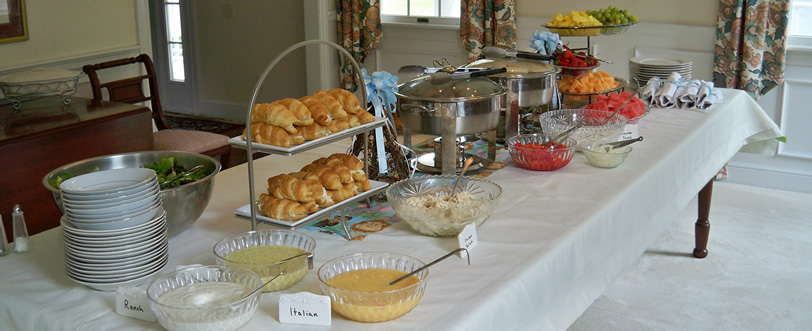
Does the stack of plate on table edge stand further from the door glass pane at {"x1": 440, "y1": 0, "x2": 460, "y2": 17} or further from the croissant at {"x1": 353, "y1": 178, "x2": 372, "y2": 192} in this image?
the door glass pane at {"x1": 440, "y1": 0, "x2": 460, "y2": 17}

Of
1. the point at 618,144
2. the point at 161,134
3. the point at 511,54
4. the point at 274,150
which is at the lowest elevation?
the point at 161,134

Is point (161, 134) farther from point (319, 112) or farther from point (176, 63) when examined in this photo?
point (176, 63)

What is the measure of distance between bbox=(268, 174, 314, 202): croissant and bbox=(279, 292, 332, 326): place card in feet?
1.02

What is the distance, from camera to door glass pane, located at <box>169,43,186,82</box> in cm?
619

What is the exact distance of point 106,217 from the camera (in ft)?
4.17

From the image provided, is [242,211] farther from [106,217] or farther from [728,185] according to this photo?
[728,185]

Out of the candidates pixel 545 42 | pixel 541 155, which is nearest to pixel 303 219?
pixel 541 155

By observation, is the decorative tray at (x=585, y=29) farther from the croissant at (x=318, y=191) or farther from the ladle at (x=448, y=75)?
the croissant at (x=318, y=191)

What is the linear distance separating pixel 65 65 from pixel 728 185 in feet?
11.6

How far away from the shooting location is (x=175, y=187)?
150 centimetres

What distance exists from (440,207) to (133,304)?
2.04 ft

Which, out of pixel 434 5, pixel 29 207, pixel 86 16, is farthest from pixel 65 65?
pixel 434 5

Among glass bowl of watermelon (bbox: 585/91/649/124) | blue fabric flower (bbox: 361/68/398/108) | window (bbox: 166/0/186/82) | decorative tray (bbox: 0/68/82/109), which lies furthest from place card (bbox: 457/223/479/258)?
window (bbox: 166/0/186/82)

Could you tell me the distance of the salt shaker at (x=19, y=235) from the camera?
1.53 metres
